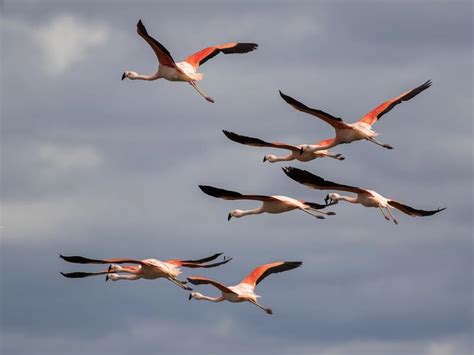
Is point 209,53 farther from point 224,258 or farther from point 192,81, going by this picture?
point 224,258

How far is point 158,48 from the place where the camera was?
88.4m

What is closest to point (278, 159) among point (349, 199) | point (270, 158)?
point (270, 158)

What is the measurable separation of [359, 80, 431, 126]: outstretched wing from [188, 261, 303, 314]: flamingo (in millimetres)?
6483

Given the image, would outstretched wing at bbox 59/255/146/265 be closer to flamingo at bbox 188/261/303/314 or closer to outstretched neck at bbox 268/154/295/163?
flamingo at bbox 188/261/303/314

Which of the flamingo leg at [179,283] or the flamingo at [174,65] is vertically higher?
the flamingo at [174,65]

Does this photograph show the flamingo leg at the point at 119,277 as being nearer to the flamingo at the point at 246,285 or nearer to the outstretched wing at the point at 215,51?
the flamingo at the point at 246,285

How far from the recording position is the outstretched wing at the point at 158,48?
87562 mm

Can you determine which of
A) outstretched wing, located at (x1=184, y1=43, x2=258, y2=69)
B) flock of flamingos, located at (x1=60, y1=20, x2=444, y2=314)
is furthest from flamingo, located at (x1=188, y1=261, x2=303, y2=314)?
outstretched wing, located at (x1=184, y1=43, x2=258, y2=69)

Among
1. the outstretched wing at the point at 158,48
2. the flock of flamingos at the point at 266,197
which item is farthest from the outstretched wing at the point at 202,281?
the outstretched wing at the point at 158,48

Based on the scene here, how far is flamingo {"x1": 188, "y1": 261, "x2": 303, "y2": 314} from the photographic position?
83.6 meters

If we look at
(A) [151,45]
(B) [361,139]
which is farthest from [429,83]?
(A) [151,45]

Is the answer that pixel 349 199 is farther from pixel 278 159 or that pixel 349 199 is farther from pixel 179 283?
pixel 179 283

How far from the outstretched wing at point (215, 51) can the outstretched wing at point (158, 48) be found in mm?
2037

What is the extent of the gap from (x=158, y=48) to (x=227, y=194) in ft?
23.2
